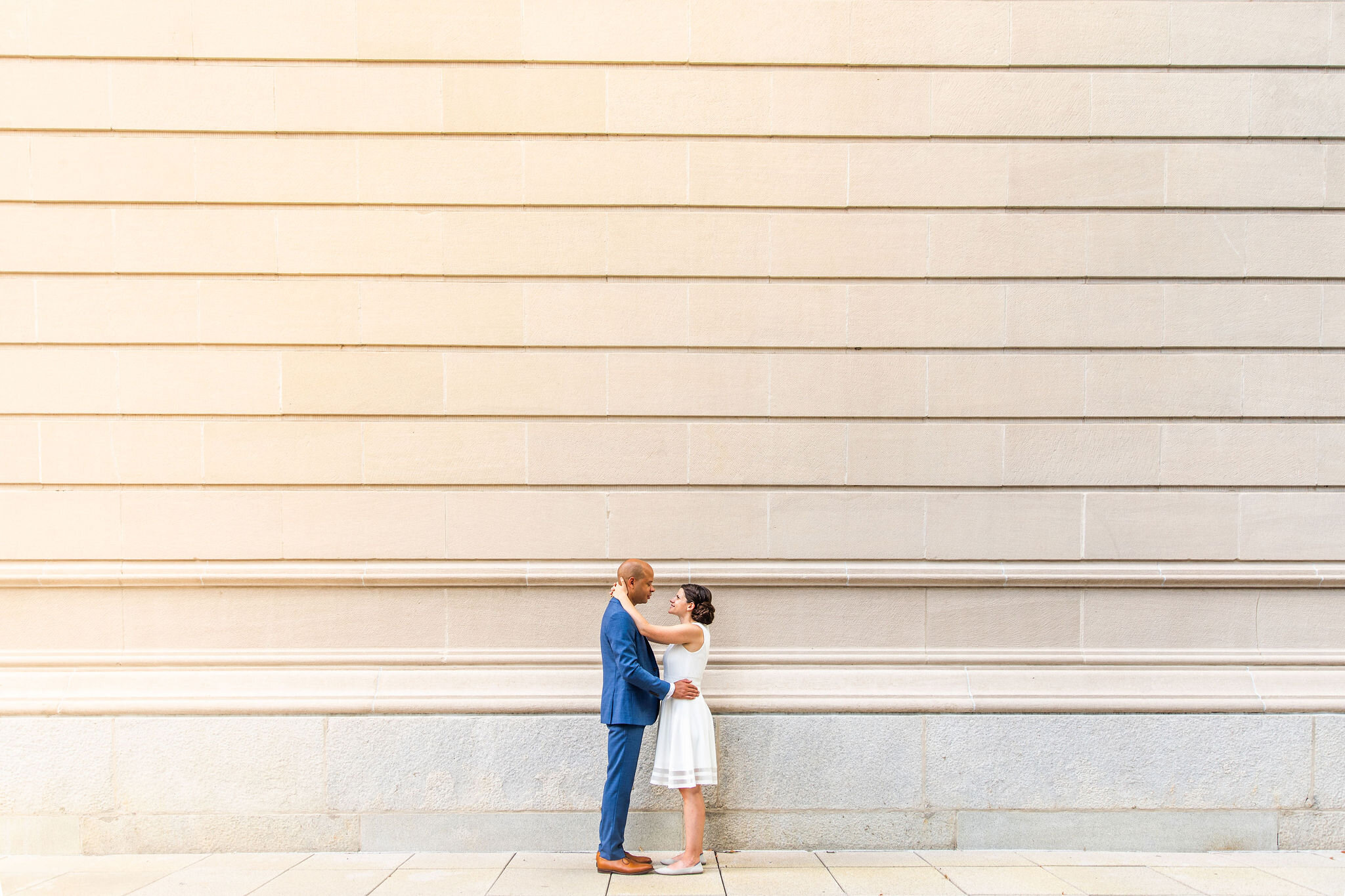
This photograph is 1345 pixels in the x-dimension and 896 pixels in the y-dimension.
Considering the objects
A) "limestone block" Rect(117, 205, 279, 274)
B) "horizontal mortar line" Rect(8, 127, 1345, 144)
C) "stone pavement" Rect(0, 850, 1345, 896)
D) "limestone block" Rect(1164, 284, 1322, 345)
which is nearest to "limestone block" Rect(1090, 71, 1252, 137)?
"horizontal mortar line" Rect(8, 127, 1345, 144)

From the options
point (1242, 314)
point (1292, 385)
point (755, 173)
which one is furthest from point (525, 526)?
point (1292, 385)

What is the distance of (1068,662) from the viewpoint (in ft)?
20.0

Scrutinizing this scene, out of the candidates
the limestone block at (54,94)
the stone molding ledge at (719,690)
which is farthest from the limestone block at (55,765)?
the limestone block at (54,94)

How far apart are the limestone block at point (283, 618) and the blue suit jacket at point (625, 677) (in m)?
1.43

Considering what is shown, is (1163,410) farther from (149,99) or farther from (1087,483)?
(149,99)

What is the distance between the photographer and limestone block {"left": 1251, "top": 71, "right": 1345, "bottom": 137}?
20.1 ft

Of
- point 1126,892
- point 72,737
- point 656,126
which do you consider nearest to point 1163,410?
point 1126,892

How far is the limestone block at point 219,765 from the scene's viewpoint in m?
5.86

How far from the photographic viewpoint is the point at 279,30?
6070mm

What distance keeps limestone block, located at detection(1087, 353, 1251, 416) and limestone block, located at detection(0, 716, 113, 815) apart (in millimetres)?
7706

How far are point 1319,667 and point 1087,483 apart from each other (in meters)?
2.21

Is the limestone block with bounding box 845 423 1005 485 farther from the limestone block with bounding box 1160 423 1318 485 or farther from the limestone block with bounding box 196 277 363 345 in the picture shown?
the limestone block with bounding box 196 277 363 345

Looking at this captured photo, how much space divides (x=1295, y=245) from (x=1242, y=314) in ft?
2.17

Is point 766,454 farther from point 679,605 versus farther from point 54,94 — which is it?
point 54,94
